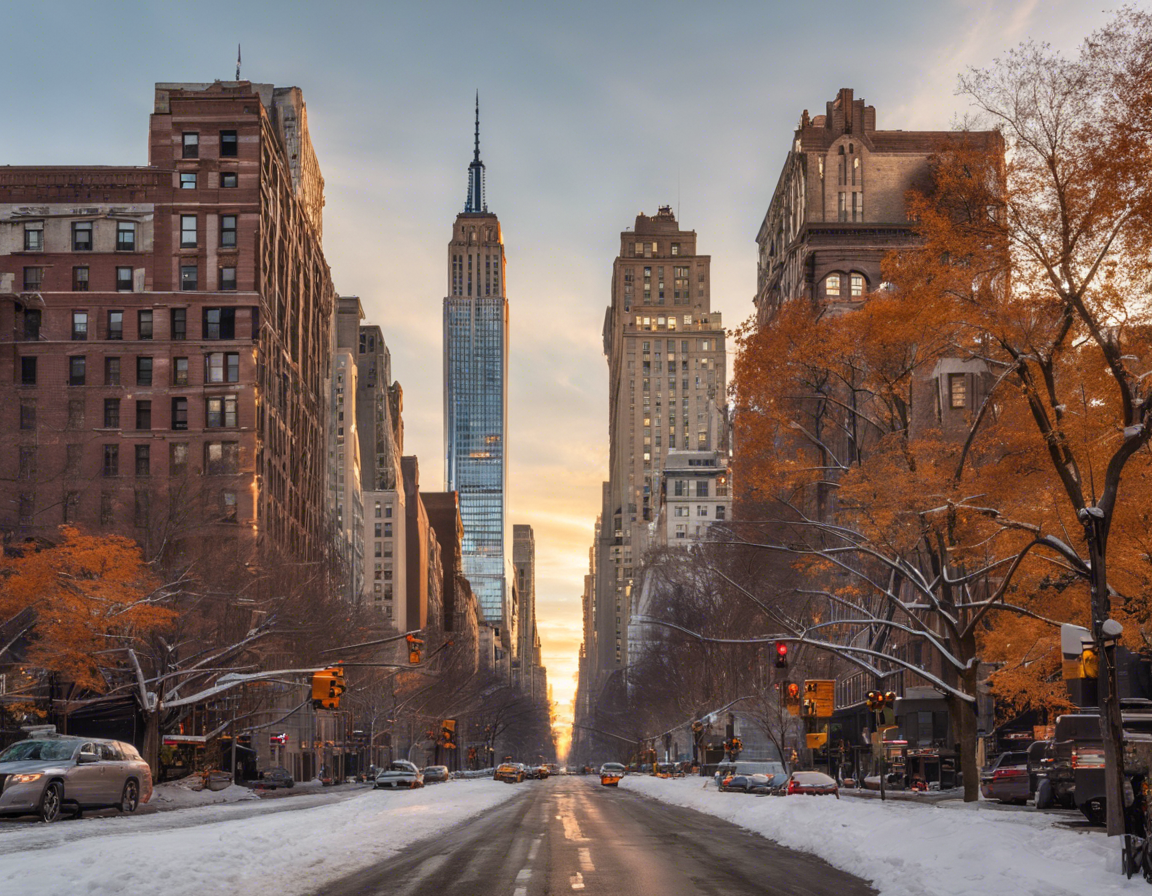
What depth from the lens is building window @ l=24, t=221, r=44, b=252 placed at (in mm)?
96375

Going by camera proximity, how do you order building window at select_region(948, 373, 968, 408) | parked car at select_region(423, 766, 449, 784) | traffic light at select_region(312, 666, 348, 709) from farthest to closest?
parked car at select_region(423, 766, 449, 784) → building window at select_region(948, 373, 968, 408) → traffic light at select_region(312, 666, 348, 709)

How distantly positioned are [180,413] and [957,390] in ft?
184

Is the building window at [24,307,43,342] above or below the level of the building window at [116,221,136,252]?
below

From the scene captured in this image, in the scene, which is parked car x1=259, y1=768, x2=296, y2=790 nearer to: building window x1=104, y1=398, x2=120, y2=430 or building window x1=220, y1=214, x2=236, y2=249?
building window x1=104, y1=398, x2=120, y2=430

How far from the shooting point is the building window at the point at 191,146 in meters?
99.0

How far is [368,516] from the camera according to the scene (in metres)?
191

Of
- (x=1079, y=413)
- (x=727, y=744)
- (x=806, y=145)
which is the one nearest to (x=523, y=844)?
(x=1079, y=413)

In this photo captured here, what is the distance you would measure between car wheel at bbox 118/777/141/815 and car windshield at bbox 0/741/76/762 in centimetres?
325

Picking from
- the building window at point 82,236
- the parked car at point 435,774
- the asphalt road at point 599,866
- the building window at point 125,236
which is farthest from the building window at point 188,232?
the asphalt road at point 599,866

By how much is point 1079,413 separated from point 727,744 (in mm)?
63104

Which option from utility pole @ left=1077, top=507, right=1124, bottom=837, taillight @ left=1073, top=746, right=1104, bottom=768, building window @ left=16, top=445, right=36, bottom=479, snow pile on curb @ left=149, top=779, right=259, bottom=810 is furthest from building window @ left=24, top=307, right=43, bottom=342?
utility pole @ left=1077, top=507, right=1124, bottom=837

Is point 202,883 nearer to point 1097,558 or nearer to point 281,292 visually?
point 1097,558

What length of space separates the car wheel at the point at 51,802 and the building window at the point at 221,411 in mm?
66014

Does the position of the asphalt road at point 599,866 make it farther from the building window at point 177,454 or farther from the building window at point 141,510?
the building window at point 177,454
